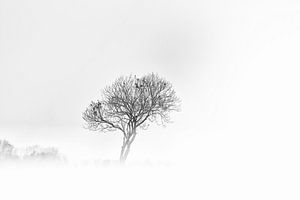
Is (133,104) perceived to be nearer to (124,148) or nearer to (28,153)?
(124,148)

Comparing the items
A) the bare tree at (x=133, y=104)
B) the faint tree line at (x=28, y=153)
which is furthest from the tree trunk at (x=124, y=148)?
the faint tree line at (x=28, y=153)

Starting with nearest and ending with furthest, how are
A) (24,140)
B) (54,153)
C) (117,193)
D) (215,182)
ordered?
(117,193), (215,182), (54,153), (24,140)

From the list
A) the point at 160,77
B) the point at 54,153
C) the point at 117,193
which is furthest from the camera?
the point at 54,153

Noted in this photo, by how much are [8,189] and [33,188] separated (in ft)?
2.83

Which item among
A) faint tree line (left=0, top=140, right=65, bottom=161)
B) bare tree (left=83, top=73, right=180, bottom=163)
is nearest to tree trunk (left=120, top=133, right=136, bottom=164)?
bare tree (left=83, top=73, right=180, bottom=163)

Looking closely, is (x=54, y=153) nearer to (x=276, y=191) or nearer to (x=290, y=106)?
(x=276, y=191)

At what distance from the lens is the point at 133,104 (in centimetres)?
3603

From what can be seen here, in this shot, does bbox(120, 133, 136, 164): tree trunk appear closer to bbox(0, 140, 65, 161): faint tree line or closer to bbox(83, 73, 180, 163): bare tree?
bbox(83, 73, 180, 163): bare tree

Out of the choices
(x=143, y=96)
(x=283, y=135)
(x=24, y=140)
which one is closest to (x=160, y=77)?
(x=143, y=96)

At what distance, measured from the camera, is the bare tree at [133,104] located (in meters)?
36.1

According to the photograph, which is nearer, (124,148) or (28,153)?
(124,148)

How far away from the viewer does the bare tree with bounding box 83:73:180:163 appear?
36094mm

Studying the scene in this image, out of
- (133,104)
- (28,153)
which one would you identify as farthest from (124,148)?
(28,153)

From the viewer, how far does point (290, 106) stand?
55.0 meters
